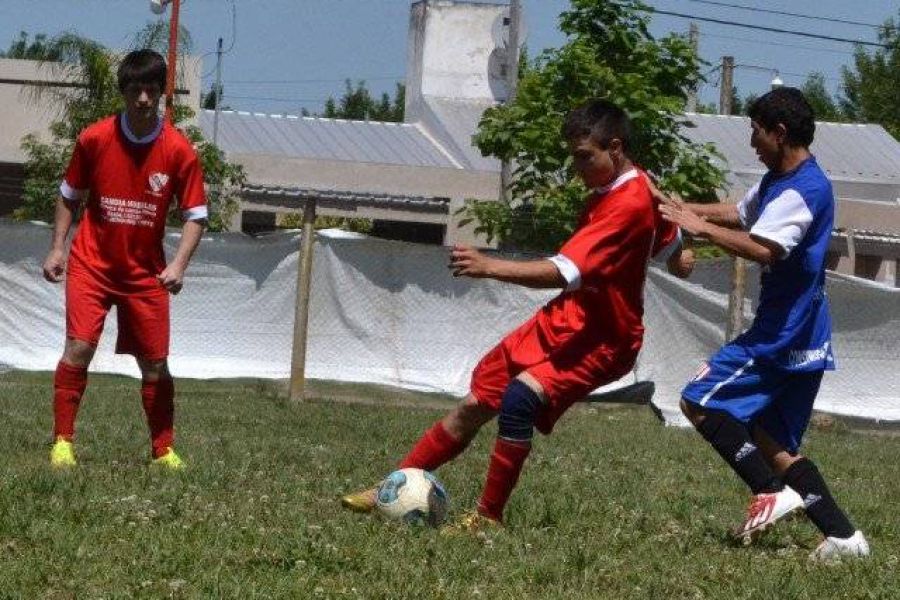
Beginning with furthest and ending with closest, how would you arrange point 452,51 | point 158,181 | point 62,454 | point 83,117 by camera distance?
1. point 452,51
2. point 83,117
3. point 158,181
4. point 62,454

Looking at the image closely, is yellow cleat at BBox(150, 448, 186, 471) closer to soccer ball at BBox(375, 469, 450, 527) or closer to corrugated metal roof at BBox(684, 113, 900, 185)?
soccer ball at BBox(375, 469, 450, 527)

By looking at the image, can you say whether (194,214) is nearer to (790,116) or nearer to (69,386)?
(69,386)

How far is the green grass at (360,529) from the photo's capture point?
5.08m

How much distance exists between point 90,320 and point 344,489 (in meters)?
1.50

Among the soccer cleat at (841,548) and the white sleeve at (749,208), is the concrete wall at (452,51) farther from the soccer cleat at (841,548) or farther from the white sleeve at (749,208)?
the soccer cleat at (841,548)

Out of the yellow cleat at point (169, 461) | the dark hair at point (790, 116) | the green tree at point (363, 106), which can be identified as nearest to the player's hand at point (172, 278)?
the yellow cleat at point (169, 461)

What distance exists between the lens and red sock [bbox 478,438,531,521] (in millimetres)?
6359

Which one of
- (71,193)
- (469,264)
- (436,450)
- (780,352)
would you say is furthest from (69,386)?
(780,352)

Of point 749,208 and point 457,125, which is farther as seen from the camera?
point 457,125

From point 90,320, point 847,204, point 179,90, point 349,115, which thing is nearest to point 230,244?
point 90,320

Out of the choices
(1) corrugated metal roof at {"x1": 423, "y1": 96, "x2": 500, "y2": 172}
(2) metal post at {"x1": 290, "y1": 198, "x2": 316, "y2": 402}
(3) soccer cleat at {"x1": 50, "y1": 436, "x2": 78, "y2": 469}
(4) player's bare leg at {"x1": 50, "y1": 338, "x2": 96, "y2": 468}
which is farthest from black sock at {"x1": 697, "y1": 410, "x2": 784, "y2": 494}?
(1) corrugated metal roof at {"x1": 423, "y1": 96, "x2": 500, "y2": 172}

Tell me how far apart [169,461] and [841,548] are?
128 inches

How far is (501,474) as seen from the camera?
6.39 m

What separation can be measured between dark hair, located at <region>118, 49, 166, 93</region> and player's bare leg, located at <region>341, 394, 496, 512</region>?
2172 mm
